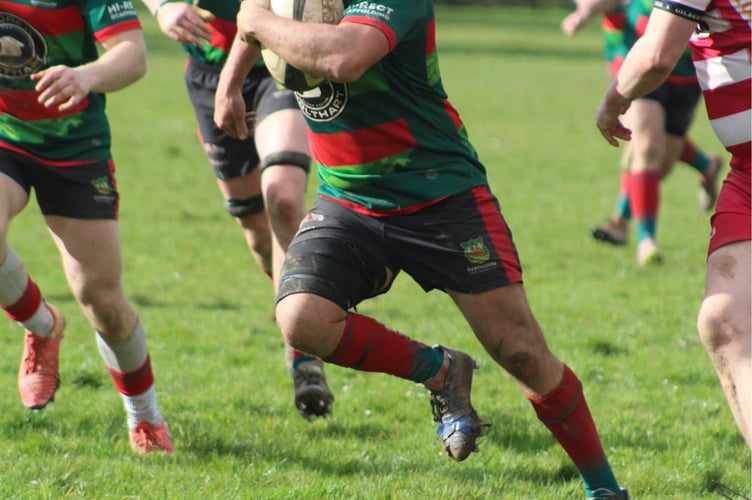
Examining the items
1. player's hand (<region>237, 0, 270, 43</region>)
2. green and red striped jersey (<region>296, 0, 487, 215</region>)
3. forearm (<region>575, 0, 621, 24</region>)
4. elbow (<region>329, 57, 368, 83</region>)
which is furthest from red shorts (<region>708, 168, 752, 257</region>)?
forearm (<region>575, 0, 621, 24</region>)

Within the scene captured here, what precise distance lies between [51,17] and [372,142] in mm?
1576

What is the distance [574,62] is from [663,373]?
27.0m

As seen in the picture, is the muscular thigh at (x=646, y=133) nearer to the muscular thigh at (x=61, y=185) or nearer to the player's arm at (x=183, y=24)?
the player's arm at (x=183, y=24)

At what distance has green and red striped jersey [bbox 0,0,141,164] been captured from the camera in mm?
4730

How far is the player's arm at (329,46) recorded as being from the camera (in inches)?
147

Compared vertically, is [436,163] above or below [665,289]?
above

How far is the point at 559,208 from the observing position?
1162 centimetres

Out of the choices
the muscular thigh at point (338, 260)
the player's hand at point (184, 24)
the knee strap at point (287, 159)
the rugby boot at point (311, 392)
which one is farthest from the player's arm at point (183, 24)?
the rugby boot at point (311, 392)

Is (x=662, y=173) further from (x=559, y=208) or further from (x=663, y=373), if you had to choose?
(x=663, y=373)

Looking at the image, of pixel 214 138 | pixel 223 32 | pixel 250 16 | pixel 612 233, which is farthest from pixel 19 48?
pixel 612 233

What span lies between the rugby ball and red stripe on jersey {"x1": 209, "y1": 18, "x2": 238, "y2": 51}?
72.4 inches

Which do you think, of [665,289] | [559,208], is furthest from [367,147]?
[559,208]

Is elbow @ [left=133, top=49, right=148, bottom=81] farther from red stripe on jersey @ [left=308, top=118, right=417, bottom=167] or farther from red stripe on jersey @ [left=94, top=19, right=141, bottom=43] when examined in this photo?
red stripe on jersey @ [left=308, top=118, right=417, bottom=167]

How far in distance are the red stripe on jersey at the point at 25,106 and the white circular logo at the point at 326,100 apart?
4.02 feet
